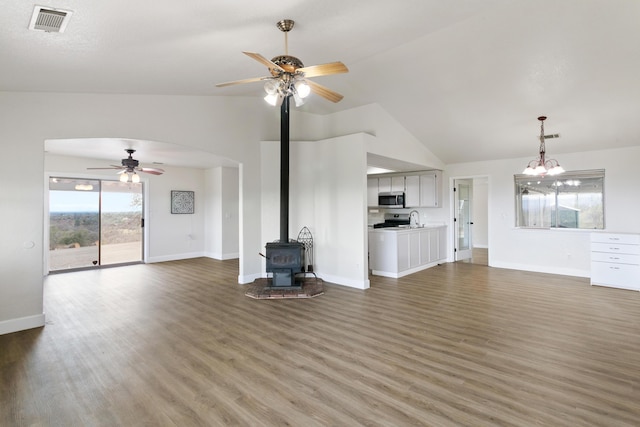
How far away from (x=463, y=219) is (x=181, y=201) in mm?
7637

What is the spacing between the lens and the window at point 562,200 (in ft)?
19.8

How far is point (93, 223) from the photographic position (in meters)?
7.43

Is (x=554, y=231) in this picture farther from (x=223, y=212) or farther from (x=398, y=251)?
(x=223, y=212)

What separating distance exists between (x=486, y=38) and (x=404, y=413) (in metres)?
4.04

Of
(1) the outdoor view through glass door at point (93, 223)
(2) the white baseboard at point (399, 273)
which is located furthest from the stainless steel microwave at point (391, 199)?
(1) the outdoor view through glass door at point (93, 223)

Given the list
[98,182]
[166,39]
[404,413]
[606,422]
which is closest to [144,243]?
[98,182]

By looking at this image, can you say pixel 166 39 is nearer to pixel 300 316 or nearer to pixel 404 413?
pixel 300 316

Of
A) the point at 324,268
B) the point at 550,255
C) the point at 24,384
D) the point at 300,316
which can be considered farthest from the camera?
the point at 550,255

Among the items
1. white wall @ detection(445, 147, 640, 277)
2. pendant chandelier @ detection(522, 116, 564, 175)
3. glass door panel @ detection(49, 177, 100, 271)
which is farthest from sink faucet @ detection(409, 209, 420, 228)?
glass door panel @ detection(49, 177, 100, 271)

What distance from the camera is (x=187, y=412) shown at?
2.09 meters

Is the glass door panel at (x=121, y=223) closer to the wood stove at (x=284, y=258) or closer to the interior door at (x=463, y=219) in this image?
the wood stove at (x=284, y=258)

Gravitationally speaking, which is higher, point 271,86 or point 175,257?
point 271,86

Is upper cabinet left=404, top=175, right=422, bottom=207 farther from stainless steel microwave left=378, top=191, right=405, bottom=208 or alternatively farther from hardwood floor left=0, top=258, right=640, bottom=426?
hardwood floor left=0, top=258, right=640, bottom=426

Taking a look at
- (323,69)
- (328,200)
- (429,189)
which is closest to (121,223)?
(328,200)
